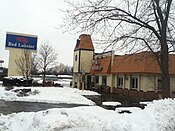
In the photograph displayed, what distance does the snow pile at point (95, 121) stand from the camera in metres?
8.27

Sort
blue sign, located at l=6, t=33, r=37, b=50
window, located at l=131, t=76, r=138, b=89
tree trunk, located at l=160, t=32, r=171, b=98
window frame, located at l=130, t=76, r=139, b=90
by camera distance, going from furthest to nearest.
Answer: blue sign, located at l=6, t=33, r=37, b=50, window, located at l=131, t=76, r=138, b=89, window frame, located at l=130, t=76, r=139, b=90, tree trunk, located at l=160, t=32, r=171, b=98

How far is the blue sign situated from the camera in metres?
43.3

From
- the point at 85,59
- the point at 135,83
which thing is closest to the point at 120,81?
the point at 135,83

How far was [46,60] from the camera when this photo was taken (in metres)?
47.8

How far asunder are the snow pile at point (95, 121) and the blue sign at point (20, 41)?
34732mm

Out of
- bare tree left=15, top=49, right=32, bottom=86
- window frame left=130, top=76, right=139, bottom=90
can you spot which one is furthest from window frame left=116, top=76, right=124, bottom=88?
bare tree left=15, top=49, right=32, bottom=86

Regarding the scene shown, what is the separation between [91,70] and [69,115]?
31.2 m

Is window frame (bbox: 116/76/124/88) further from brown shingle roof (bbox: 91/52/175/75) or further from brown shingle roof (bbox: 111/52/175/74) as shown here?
brown shingle roof (bbox: 111/52/175/74)

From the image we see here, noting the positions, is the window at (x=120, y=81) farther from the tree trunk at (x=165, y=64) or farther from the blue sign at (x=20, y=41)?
the tree trunk at (x=165, y=64)

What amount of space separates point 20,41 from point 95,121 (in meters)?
37.0

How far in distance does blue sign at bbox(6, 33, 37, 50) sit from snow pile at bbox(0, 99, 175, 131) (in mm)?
34732

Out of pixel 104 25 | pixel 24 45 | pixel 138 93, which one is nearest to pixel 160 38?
pixel 104 25

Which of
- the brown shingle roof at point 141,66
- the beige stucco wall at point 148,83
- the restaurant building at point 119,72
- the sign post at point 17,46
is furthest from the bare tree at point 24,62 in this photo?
the beige stucco wall at point 148,83

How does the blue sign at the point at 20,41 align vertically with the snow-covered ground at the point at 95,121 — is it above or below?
above
